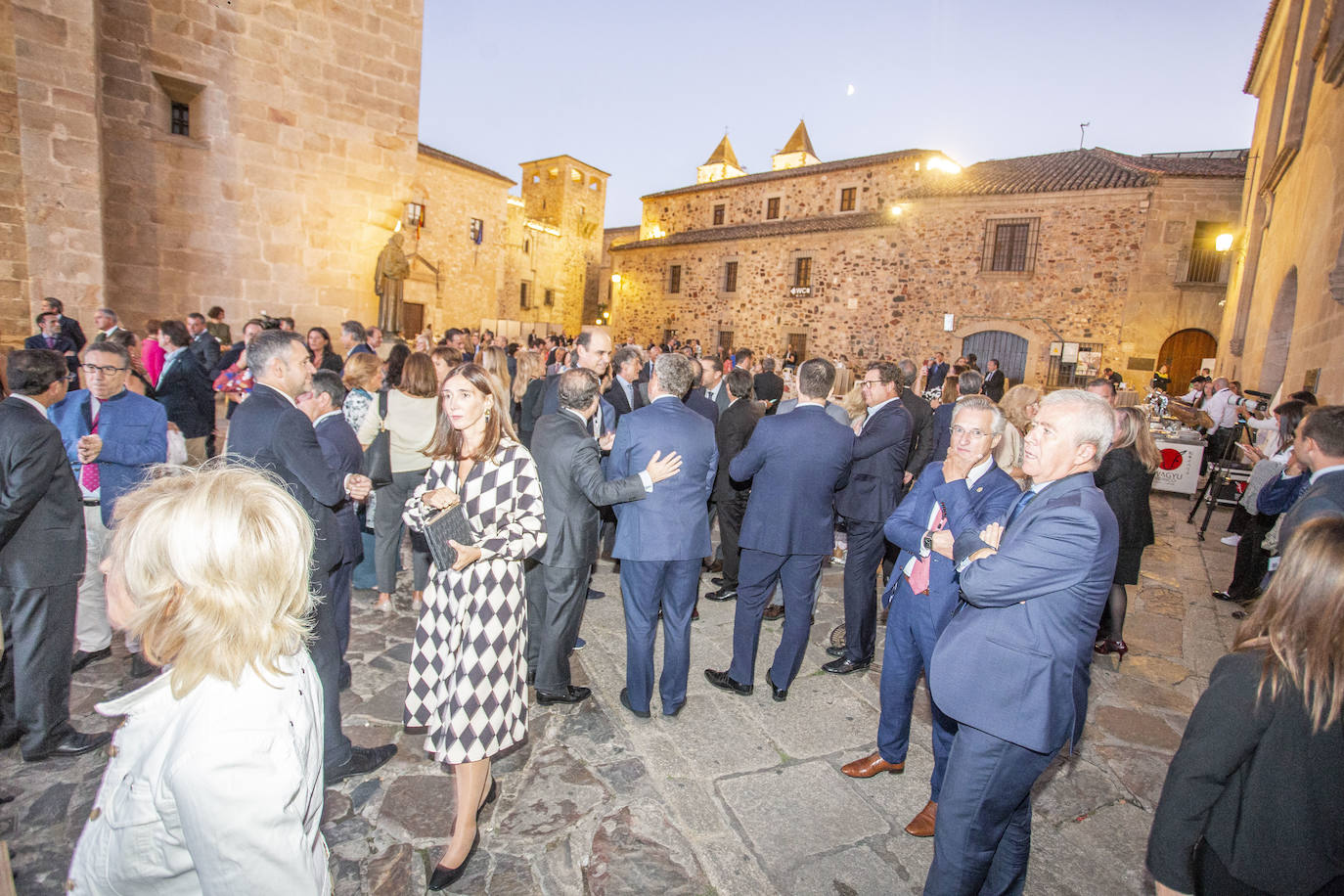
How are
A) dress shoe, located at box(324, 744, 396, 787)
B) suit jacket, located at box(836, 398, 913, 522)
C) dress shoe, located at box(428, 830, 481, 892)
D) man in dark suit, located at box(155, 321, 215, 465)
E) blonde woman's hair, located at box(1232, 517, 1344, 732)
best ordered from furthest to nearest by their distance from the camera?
man in dark suit, located at box(155, 321, 215, 465) → suit jacket, located at box(836, 398, 913, 522) → dress shoe, located at box(324, 744, 396, 787) → dress shoe, located at box(428, 830, 481, 892) → blonde woman's hair, located at box(1232, 517, 1344, 732)

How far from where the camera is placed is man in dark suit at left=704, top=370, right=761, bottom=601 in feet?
17.1

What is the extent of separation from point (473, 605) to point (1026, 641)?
192 centimetres

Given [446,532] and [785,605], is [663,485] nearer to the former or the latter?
[785,605]

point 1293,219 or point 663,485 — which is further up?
point 1293,219

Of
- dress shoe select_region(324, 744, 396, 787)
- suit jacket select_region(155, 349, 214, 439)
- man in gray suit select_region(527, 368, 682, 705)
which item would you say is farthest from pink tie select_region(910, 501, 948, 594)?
suit jacket select_region(155, 349, 214, 439)

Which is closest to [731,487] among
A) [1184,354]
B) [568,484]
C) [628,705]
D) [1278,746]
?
[628,705]

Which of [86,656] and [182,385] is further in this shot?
[182,385]

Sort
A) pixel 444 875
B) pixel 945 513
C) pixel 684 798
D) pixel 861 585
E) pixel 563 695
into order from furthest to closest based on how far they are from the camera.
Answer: pixel 861 585 < pixel 563 695 < pixel 684 798 < pixel 945 513 < pixel 444 875

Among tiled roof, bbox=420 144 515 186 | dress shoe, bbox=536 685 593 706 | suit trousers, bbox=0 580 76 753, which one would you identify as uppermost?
tiled roof, bbox=420 144 515 186

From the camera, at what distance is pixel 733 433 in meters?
5.21

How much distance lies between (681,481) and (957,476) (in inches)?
51.2

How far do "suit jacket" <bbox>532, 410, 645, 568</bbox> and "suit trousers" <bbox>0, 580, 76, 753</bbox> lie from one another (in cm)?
215

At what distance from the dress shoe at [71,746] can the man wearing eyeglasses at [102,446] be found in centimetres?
50

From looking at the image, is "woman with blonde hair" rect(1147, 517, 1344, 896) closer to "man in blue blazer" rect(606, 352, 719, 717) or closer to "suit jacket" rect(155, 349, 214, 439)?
"man in blue blazer" rect(606, 352, 719, 717)
